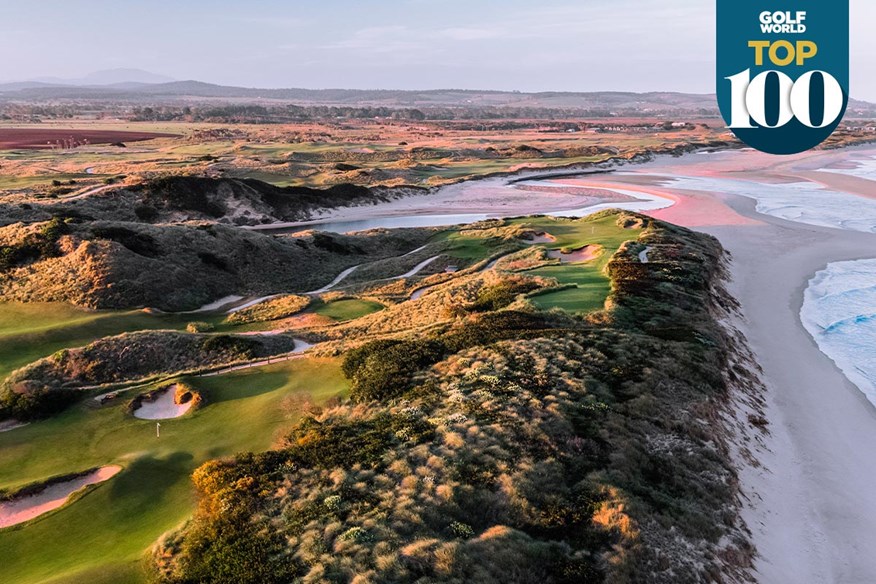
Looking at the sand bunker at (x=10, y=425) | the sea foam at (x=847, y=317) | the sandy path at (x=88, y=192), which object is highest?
the sandy path at (x=88, y=192)

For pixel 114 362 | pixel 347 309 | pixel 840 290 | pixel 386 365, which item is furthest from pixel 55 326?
pixel 840 290

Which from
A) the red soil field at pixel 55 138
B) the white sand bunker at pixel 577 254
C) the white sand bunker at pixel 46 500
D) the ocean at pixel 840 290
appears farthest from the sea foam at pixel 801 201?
the red soil field at pixel 55 138

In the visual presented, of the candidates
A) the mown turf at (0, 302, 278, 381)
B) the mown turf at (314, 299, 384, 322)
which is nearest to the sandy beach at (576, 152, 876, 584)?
the mown turf at (314, 299, 384, 322)

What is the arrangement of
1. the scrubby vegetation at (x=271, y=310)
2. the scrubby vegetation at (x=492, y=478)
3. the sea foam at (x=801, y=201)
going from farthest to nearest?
the sea foam at (x=801, y=201)
the scrubby vegetation at (x=271, y=310)
the scrubby vegetation at (x=492, y=478)

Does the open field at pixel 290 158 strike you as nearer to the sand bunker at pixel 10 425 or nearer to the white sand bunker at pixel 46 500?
the sand bunker at pixel 10 425

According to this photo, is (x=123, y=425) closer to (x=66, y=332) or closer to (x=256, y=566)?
(x=256, y=566)

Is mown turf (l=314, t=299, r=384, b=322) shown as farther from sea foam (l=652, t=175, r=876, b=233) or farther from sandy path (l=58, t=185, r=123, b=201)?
sea foam (l=652, t=175, r=876, b=233)
